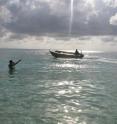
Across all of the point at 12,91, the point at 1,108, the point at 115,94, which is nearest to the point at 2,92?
the point at 12,91

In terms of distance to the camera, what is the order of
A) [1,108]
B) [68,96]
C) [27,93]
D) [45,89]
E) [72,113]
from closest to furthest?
[72,113]
[1,108]
[68,96]
[27,93]
[45,89]

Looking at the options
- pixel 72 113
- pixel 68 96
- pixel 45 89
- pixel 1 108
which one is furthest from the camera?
pixel 45 89

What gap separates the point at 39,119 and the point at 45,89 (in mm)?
13630

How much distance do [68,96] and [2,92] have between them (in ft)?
28.0

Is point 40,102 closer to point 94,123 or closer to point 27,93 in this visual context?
point 27,93

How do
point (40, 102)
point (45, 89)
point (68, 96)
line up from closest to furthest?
point (40, 102)
point (68, 96)
point (45, 89)

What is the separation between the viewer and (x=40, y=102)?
2608 cm

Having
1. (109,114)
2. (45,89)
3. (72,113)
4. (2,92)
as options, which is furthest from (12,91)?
(109,114)

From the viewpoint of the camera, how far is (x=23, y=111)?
22.5m

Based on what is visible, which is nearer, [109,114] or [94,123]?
[94,123]

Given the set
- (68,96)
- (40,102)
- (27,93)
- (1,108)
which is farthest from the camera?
(27,93)

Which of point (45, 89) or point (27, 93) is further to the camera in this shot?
point (45, 89)

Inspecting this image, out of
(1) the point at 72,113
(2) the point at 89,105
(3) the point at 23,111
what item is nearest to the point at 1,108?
(3) the point at 23,111

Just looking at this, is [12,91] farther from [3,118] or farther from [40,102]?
[3,118]
